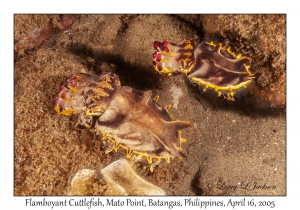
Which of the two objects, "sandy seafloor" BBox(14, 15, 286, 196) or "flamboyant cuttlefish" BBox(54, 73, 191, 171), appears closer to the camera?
"flamboyant cuttlefish" BBox(54, 73, 191, 171)

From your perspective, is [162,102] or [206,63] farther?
[162,102]

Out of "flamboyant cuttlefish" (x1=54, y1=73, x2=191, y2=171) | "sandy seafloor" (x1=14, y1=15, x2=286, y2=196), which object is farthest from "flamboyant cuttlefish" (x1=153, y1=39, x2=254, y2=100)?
"flamboyant cuttlefish" (x1=54, y1=73, x2=191, y2=171)

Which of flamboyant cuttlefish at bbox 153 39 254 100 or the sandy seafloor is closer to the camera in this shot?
flamboyant cuttlefish at bbox 153 39 254 100

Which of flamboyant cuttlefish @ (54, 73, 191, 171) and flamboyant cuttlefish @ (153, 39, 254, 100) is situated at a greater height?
flamboyant cuttlefish @ (153, 39, 254, 100)

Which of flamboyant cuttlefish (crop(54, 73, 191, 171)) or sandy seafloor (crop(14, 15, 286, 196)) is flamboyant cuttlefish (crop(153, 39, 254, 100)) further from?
flamboyant cuttlefish (crop(54, 73, 191, 171))

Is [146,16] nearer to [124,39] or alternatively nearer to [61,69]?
[124,39]
